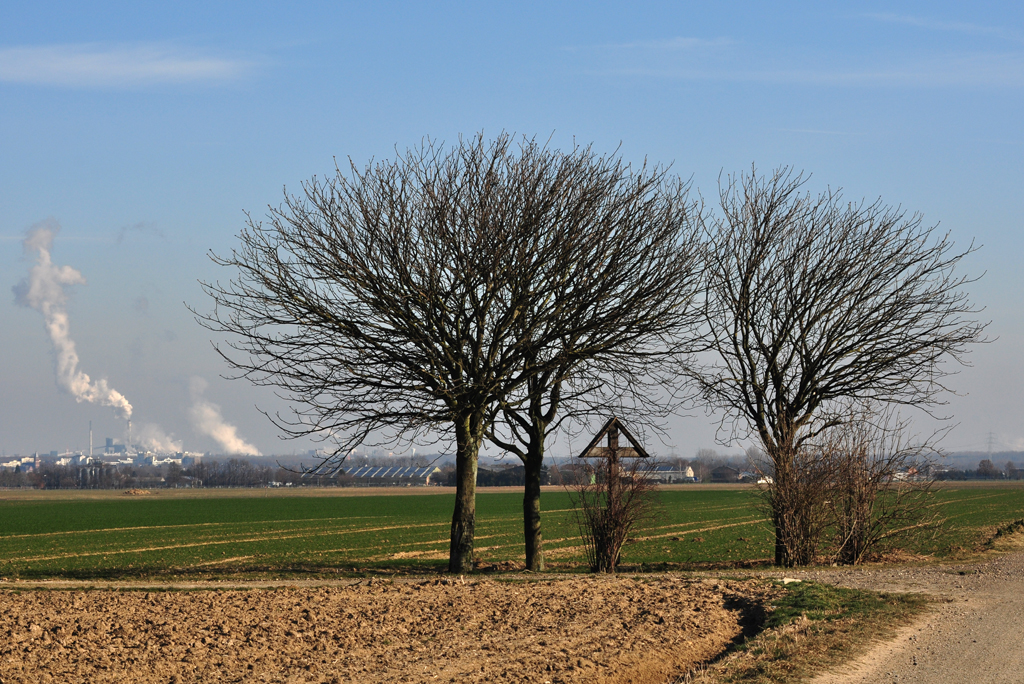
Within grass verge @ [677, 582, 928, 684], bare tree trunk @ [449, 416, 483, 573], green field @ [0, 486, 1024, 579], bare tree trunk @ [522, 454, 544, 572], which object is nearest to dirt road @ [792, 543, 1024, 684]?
grass verge @ [677, 582, 928, 684]

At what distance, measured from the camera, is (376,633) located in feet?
35.6

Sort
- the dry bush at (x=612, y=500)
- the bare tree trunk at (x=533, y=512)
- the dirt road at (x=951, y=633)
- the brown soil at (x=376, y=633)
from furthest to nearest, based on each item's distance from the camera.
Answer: the bare tree trunk at (x=533, y=512) < the dry bush at (x=612, y=500) < the dirt road at (x=951, y=633) < the brown soil at (x=376, y=633)

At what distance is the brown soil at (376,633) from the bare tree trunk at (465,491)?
4109mm

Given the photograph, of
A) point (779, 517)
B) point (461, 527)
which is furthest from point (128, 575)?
point (779, 517)

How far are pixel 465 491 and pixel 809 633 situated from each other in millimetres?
9229

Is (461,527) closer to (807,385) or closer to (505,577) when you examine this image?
(505,577)

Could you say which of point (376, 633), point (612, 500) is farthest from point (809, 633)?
point (612, 500)

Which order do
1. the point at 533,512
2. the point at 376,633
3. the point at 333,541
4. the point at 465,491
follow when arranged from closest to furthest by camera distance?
the point at 376,633, the point at 465,491, the point at 533,512, the point at 333,541

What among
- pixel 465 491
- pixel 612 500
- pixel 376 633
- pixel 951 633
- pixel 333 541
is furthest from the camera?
pixel 333 541

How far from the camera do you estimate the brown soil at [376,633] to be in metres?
8.88

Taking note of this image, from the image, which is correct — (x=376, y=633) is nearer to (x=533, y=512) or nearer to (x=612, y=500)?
(x=612, y=500)

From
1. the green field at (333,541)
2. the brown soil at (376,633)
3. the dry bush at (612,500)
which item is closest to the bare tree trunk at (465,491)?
the dry bush at (612,500)

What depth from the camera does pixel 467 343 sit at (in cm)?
1864

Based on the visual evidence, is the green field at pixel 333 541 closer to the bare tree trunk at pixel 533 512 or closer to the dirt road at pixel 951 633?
the bare tree trunk at pixel 533 512
